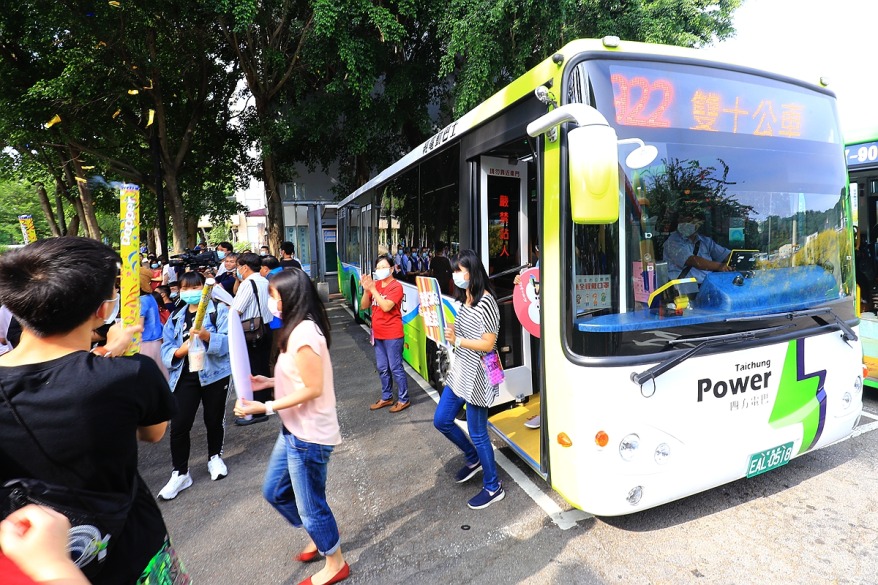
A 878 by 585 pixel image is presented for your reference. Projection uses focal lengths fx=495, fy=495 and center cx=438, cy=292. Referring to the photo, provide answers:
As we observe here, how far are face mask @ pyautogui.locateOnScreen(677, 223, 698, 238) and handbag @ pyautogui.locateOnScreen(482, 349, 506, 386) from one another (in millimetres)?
1466

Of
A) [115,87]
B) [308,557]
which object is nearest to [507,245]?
[308,557]

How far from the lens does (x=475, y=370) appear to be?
348cm

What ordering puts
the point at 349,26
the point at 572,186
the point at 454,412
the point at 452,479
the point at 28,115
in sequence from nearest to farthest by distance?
the point at 572,186 → the point at 454,412 → the point at 452,479 → the point at 349,26 → the point at 28,115

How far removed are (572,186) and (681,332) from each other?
1083 millimetres

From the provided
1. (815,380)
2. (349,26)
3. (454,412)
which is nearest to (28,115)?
(349,26)

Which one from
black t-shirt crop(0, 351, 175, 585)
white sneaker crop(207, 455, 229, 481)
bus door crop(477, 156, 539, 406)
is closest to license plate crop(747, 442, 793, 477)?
bus door crop(477, 156, 539, 406)

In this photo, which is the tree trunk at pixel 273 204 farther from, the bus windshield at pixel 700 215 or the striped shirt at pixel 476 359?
the bus windshield at pixel 700 215

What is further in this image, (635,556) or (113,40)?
(113,40)

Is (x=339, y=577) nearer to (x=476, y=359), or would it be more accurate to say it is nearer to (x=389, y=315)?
(x=476, y=359)

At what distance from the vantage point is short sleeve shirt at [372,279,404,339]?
218 inches

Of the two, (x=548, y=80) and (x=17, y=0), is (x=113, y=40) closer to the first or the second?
(x=17, y=0)

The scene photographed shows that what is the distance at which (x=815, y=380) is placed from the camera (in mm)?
3191

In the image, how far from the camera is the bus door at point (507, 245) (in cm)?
455

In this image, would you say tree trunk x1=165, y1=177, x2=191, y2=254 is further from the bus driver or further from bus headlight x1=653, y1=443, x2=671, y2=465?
bus headlight x1=653, y1=443, x2=671, y2=465
